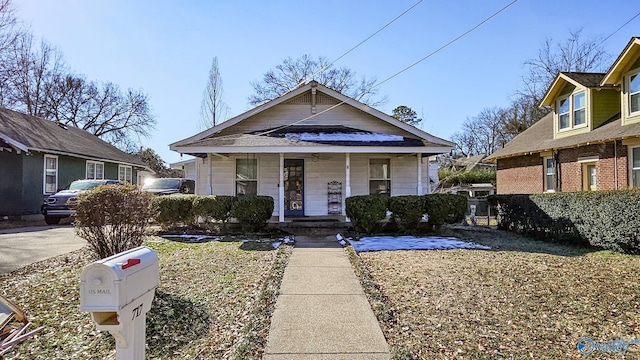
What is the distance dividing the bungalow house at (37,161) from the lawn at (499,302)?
1512 cm

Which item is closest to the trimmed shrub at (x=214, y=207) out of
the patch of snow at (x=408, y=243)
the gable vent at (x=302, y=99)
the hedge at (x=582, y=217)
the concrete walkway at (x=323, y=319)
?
the patch of snow at (x=408, y=243)

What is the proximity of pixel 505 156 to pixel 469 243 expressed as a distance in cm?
1166

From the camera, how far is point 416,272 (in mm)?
6312

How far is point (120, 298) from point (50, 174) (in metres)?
18.9

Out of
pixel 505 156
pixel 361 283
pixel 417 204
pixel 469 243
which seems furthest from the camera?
pixel 505 156

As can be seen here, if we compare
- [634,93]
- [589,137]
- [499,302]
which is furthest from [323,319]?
[589,137]

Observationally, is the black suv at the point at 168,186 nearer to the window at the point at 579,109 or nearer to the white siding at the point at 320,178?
the white siding at the point at 320,178

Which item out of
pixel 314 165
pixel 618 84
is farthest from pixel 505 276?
pixel 618 84

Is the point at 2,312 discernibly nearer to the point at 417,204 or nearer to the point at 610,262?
the point at 417,204

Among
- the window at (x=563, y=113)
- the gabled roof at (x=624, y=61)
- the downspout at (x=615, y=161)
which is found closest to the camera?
the gabled roof at (x=624, y=61)

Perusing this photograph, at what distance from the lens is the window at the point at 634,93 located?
39.1 feet

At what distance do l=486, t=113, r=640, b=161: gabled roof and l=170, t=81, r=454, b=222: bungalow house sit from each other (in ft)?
19.5

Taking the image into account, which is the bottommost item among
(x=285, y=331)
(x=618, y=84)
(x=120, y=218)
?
(x=285, y=331)

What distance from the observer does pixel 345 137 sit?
12.2 metres
